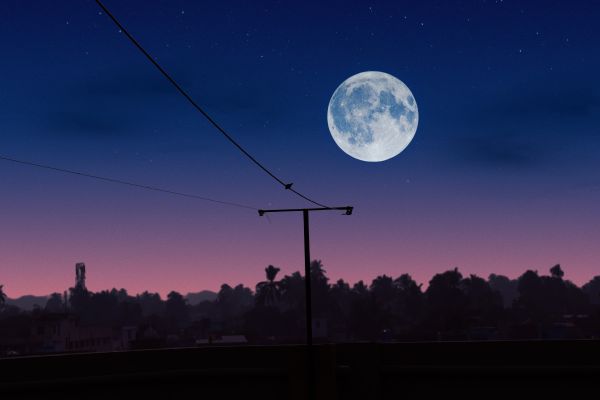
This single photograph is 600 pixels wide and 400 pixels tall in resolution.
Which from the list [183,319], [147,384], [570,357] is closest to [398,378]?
[570,357]

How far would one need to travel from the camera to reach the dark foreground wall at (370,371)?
11828mm

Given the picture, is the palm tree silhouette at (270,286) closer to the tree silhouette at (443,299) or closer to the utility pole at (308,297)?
the tree silhouette at (443,299)

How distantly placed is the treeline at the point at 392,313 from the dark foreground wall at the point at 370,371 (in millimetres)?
62211

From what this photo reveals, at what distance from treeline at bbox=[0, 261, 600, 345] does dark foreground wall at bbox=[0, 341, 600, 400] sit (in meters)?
62.2

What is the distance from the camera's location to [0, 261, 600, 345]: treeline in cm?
9300

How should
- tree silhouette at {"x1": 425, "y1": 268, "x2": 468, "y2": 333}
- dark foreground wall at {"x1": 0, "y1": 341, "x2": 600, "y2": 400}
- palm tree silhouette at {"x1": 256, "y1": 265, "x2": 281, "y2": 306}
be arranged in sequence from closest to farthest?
1. dark foreground wall at {"x1": 0, "y1": 341, "x2": 600, "y2": 400}
2. tree silhouette at {"x1": 425, "y1": 268, "x2": 468, "y2": 333}
3. palm tree silhouette at {"x1": 256, "y1": 265, "x2": 281, "y2": 306}

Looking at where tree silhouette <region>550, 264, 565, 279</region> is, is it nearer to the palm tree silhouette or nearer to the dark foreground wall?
the palm tree silhouette

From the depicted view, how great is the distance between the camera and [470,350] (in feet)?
40.3

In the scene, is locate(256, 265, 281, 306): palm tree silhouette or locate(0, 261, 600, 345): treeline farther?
locate(256, 265, 281, 306): palm tree silhouette

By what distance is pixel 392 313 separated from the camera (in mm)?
123125

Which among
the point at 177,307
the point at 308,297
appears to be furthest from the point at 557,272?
the point at 308,297

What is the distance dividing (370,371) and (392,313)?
4468 inches

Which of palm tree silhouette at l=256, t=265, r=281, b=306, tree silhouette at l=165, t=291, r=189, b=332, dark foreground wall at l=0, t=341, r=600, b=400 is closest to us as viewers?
dark foreground wall at l=0, t=341, r=600, b=400

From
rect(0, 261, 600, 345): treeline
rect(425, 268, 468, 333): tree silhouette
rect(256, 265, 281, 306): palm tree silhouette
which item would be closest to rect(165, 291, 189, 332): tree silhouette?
rect(0, 261, 600, 345): treeline
